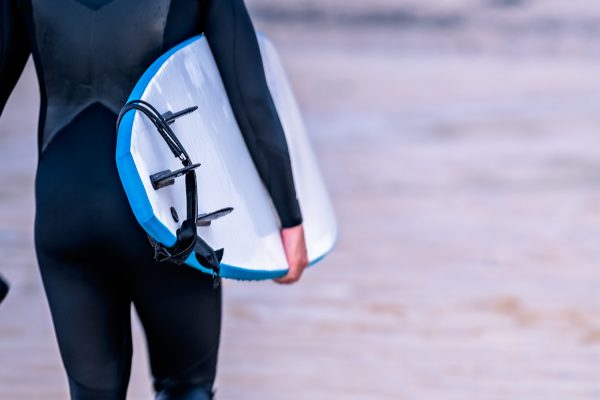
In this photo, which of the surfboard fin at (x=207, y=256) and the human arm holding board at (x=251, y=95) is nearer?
the surfboard fin at (x=207, y=256)

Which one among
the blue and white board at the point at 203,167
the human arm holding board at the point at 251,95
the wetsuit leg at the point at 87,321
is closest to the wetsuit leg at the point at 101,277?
the wetsuit leg at the point at 87,321

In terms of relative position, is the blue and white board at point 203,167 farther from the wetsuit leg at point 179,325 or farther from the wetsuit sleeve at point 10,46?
the wetsuit sleeve at point 10,46

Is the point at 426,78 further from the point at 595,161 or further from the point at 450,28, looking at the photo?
the point at 450,28

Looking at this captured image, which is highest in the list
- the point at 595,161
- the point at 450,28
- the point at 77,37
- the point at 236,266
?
the point at 77,37

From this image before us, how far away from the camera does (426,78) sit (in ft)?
55.5

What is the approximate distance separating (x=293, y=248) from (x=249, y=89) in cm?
38

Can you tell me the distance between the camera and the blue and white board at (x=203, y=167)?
2.47 metres

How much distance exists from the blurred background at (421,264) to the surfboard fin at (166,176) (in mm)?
2288

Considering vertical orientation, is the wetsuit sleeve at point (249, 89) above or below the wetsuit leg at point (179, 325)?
above

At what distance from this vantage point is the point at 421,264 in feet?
22.4

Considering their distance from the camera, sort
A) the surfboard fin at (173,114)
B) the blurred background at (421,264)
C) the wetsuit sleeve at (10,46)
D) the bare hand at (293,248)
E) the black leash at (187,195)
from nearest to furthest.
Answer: the black leash at (187,195), the surfboard fin at (173,114), the wetsuit sleeve at (10,46), the bare hand at (293,248), the blurred background at (421,264)

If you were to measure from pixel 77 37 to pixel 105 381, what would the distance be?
71 centimetres

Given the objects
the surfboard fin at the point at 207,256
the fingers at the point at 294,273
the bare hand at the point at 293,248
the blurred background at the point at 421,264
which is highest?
the surfboard fin at the point at 207,256

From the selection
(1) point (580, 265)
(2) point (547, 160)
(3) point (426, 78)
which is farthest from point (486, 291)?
(3) point (426, 78)
